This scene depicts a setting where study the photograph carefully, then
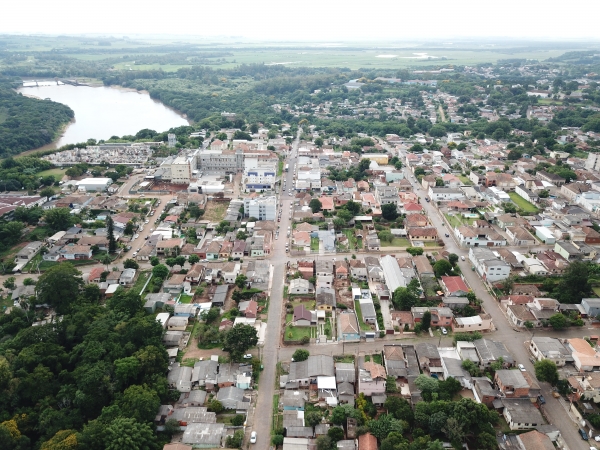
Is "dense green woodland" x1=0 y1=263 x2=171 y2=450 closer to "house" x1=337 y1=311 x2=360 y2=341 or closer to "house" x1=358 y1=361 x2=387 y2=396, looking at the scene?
"house" x1=358 y1=361 x2=387 y2=396

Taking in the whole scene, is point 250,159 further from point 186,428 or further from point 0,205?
point 186,428

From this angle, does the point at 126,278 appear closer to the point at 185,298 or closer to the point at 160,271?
the point at 160,271

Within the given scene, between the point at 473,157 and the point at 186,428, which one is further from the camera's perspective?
the point at 473,157

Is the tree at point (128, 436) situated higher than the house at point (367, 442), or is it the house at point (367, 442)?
the tree at point (128, 436)

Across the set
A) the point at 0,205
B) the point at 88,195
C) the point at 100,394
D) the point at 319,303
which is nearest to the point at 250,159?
the point at 88,195

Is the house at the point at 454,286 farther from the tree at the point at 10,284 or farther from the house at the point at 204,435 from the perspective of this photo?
the tree at the point at 10,284

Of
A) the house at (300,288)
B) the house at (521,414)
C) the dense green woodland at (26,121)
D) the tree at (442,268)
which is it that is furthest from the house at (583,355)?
the dense green woodland at (26,121)
